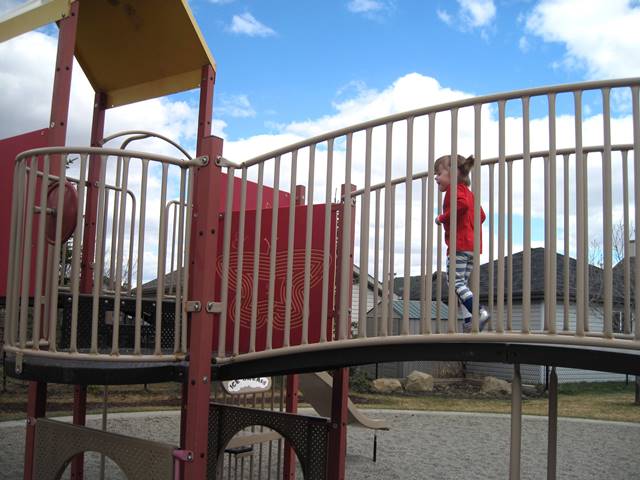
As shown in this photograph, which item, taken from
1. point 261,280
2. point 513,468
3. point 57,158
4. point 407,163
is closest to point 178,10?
point 57,158

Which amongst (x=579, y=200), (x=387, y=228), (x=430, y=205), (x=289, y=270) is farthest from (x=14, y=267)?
(x=579, y=200)

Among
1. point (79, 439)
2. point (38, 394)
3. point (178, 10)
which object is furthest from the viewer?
point (178, 10)

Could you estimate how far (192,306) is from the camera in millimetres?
3328

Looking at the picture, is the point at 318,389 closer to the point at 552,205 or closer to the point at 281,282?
the point at 281,282

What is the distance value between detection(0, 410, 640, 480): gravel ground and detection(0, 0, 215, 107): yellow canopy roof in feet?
13.1

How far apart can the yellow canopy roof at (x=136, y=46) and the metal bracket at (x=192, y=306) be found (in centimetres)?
242

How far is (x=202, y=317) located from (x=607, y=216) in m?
1.94

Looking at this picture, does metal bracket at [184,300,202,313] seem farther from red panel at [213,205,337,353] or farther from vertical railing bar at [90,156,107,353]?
vertical railing bar at [90,156,107,353]

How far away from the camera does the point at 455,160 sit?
9.20 feet

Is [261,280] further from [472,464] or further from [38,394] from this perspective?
[472,464]

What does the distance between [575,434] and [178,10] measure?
9.16 meters

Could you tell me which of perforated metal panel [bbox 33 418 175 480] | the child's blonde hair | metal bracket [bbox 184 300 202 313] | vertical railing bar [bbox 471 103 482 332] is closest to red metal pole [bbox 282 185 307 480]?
the child's blonde hair

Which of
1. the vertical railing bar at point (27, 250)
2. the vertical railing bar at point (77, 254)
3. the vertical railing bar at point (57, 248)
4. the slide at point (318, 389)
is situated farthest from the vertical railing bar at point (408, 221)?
the slide at point (318, 389)

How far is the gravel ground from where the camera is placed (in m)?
7.53
